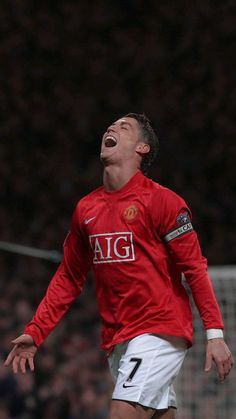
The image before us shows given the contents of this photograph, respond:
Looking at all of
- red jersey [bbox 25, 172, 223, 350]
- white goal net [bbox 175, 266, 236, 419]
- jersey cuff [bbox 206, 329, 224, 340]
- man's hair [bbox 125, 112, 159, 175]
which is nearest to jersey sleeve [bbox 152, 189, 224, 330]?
red jersey [bbox 25, 172, 223, 350]

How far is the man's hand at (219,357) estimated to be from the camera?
364 cm

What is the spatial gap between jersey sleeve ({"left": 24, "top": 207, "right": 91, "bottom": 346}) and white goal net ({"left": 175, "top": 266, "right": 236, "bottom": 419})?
301 cm

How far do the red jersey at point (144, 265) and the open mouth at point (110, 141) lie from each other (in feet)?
0.60

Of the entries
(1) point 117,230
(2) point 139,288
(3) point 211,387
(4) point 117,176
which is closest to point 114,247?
(1) point 117,230

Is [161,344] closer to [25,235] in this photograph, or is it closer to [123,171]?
[123,171]

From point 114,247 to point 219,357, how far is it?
0.61m

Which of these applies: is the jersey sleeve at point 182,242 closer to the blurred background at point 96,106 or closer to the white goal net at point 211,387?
the white goal net at point 211,387

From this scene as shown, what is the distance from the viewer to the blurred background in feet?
31.1

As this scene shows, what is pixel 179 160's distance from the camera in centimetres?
988

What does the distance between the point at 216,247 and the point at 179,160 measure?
42.8 inches

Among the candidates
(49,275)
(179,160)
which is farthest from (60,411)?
(179,160)

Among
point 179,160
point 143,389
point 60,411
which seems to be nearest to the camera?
point 143,389

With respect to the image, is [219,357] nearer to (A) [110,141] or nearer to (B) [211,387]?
(A) [110,141]

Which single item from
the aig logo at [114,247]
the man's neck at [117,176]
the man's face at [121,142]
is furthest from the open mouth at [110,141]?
the aig logo at [114,247]
